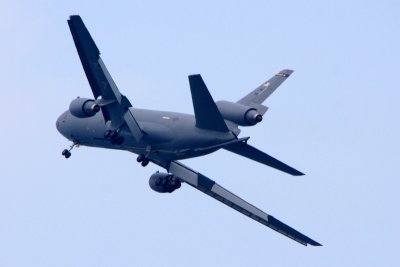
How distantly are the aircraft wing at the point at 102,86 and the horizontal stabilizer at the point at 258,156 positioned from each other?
5.66 metres

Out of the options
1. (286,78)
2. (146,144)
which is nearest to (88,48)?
(146,144)

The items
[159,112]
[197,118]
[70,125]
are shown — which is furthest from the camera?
[70,125]

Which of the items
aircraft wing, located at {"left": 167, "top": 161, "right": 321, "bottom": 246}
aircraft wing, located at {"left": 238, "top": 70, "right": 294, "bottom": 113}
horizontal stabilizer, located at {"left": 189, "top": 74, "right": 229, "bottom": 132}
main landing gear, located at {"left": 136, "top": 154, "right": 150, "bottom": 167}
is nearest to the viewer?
horizontal stabilizer, located at {"left": 189, "top": 74, "right": 229, "bottom": 132}

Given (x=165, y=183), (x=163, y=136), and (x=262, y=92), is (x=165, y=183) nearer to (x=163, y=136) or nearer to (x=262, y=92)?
(x=163, y=136)

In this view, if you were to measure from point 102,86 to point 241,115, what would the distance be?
8401 millimetres

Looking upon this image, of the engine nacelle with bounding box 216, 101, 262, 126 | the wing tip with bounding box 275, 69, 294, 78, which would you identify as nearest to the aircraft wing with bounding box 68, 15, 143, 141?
the engine nacelle with bounding box 216, 101, 262, 126

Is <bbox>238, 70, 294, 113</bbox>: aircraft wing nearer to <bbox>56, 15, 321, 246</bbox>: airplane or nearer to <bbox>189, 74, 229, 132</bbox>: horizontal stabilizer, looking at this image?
<bbox>56, 15, 321, 246</bbox>: airplane

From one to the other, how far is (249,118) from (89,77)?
9.63 meters

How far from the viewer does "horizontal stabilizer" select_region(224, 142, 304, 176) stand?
236 ft

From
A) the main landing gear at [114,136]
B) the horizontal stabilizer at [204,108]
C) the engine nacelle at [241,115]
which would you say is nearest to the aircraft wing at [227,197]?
the main landing gear at [114,136]

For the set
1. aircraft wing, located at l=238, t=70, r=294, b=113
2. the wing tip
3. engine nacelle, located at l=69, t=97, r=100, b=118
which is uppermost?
the wing tip

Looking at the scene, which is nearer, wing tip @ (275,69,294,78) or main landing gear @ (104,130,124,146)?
main landing gear @ (104,130,124,146)

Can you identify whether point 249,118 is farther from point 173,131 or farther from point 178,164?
point 178,164

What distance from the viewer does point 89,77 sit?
7094 cm
